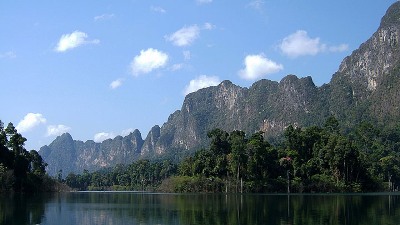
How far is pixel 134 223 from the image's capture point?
2538cm

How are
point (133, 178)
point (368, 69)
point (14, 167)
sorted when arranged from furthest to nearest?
point (368, 69)
point (133, 178)
point (14, 167)

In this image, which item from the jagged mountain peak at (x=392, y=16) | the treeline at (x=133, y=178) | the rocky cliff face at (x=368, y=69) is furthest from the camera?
the jagged mountain peak at (x=392, y=16)

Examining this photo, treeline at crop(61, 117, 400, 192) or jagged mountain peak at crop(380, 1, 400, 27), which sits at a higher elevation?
jagged mountain peak at crop(380, 1, 400, 27)

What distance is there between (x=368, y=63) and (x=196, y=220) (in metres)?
155

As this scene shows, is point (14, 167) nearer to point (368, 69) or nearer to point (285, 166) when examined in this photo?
point (285, 166)

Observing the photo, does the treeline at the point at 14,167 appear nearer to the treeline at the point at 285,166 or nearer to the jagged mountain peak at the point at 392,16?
the treeline at the point at 285,166

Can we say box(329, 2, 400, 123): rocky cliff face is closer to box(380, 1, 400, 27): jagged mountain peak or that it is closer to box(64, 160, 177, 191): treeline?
box(380, 1, 400, 27): jagged mountain peak

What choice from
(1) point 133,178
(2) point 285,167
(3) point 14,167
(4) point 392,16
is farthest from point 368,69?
(3) point 14,167

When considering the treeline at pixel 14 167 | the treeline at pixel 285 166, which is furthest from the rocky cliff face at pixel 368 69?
the treeline at pixel 14 167

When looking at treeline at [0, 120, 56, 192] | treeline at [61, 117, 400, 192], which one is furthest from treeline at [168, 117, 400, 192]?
treeline at [0, 120, 56, 192]

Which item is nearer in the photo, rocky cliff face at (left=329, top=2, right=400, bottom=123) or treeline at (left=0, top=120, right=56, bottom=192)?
treeline at (left=0, top=120, right=56, bottom=192)

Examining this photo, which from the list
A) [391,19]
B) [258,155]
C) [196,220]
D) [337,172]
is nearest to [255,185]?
[258,155]

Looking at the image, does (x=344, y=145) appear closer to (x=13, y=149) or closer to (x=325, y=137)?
(x=325, y=137)

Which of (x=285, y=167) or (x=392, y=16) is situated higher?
(x=392, y=16)
